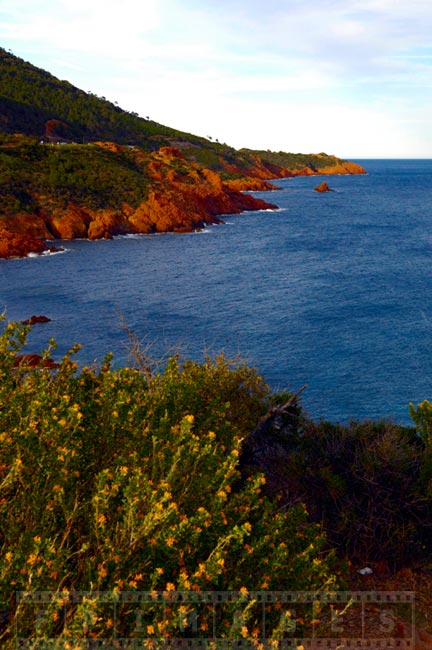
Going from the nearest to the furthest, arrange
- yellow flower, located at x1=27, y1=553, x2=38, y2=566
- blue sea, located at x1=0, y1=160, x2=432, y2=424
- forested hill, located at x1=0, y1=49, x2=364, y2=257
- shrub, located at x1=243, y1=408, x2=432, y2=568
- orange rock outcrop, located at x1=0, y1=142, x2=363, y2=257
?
yellow flower, located at x1=27, y1=553, x2=38, y2=566
shrub, located at x1=243, y1=408, x2=432, y2=568
blue sea, located at x1=0, y1=160, x2=432, y2=424
orange rock outcrop, located at x1=0, y1=142, x2=363, y2=257
forested hill, located at x1=0, y1=49, x2=364, y2=257

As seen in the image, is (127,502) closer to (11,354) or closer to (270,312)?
(11,354)

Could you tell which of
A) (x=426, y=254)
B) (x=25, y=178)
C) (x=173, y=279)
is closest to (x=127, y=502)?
(x=173, y=279)

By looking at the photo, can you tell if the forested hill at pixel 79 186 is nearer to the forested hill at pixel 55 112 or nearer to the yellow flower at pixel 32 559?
the forested hill at pixel 55 112

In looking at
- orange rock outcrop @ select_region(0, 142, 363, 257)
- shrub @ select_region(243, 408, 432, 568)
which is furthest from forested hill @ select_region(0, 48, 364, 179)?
shrub @ select_region(243, 408, 432, 568)

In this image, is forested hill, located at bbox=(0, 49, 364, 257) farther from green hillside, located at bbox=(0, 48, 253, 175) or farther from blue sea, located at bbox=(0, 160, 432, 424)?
blue sea, located at bbox=(0, 160, 432, 424)

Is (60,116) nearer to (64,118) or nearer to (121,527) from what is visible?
(64,118)

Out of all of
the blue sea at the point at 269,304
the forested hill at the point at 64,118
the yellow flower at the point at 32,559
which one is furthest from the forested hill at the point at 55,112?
the yellow flower at the point at 32,559

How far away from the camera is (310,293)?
59.3 metres

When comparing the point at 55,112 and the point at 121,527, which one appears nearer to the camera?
the point at 121,527

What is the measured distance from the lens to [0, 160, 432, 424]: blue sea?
1485 inches

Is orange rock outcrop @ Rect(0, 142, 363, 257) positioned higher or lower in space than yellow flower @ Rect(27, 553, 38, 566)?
higher

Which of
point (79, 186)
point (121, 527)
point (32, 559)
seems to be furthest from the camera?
point (79, 186)

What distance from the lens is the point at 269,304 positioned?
55094mm

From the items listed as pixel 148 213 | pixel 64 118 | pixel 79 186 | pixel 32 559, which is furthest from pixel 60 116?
pixel 32 559
